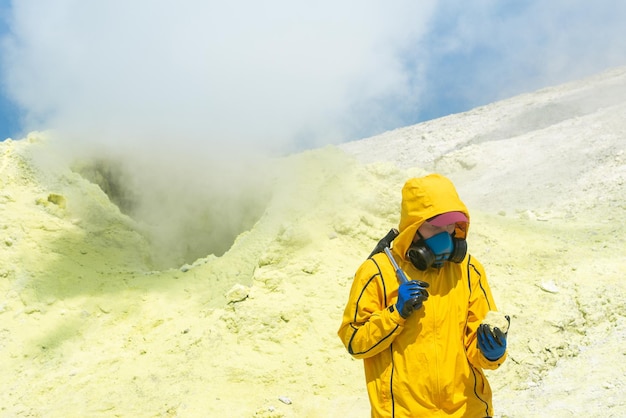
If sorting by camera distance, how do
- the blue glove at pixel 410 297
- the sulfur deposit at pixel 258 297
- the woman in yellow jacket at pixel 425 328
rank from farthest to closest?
the sulfur deposit at pixel 258 297 < the woman in yellow jacket at pixel 425 328 < the blue glove at pixel 410 297

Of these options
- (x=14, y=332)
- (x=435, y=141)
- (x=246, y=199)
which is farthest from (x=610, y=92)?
(x=14, y=332)

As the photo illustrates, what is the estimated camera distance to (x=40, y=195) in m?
7.99

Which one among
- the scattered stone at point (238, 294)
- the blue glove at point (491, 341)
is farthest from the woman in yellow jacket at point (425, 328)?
the scattered stone at point (238, 294)

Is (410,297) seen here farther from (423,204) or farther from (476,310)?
(476,310)

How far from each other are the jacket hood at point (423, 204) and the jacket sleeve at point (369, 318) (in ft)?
0.59

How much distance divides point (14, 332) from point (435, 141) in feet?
Answer: 57.6

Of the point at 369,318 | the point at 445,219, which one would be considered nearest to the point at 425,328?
the point at 369,318

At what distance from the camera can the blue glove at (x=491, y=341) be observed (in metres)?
2.35

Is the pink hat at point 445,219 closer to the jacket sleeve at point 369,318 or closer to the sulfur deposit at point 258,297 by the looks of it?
the jacket sleeve at point 369,318

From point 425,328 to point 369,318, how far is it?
26cm

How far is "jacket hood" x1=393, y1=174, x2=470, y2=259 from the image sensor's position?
2402mm

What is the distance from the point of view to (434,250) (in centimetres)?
246

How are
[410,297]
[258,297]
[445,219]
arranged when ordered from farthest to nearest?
[258,297] < [445,219] < [410,297]

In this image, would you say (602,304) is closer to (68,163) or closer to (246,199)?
(246,199)
